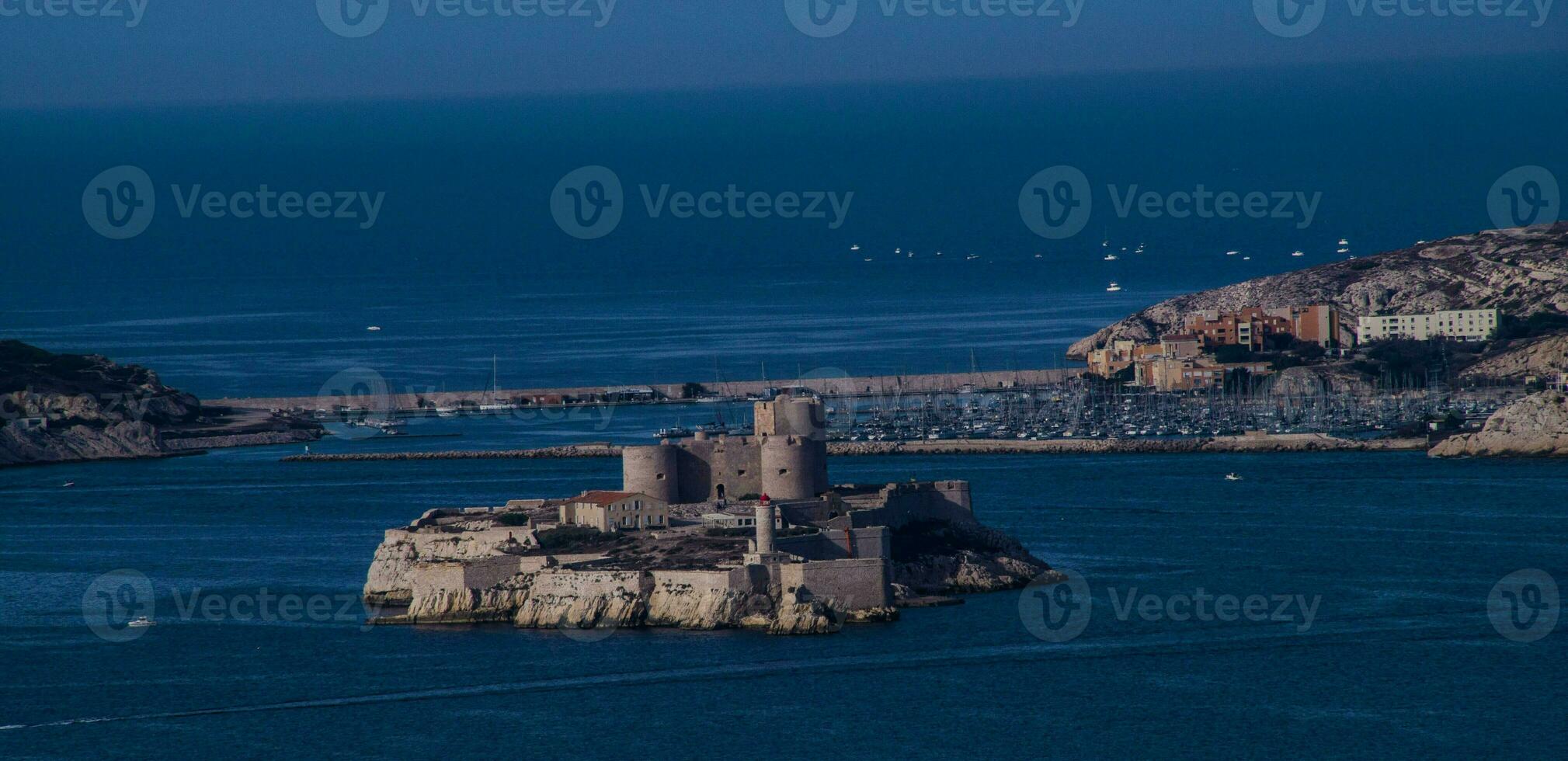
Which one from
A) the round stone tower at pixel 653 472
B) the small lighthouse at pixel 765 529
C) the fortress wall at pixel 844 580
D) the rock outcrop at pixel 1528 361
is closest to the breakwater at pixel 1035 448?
the rock outcrop at pixel 1528 361

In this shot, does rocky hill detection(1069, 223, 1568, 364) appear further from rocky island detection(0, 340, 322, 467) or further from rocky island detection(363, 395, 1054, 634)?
rocky island detection(363, 395, 1054, 634)

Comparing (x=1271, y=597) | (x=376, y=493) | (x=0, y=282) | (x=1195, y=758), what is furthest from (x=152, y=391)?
(x=0, y=282)

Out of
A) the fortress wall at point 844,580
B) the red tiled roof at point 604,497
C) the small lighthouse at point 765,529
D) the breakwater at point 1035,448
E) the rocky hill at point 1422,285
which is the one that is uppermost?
the rocky hill at point 1422,285

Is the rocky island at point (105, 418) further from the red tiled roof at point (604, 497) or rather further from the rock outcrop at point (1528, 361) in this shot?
the red tiled roof at point (604, 497)

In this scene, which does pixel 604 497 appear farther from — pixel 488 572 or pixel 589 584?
pixel 589 584

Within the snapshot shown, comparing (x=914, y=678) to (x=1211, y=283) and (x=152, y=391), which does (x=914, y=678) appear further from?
(x=1211, y=283)

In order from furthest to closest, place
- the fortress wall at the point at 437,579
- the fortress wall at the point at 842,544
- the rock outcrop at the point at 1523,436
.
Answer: the rock outcrop at the point at 1523,436
the fortress wall at the point at 437,579
the fortress wall at the point at 842,544

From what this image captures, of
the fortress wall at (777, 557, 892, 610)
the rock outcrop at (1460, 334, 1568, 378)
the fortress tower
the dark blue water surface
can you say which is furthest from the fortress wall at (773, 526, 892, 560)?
the rock outcrop at (1460, 334, 1568, 378)
